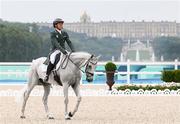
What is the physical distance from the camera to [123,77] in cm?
4091

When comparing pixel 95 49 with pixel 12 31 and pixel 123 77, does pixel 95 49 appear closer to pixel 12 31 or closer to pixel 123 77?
pixel 12 31

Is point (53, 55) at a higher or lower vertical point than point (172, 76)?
higher

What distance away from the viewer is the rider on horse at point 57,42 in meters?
14.9

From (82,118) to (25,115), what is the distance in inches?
63.5

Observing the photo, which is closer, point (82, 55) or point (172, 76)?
point (82, 55)

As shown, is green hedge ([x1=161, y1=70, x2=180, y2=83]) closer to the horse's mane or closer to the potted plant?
the potted plant

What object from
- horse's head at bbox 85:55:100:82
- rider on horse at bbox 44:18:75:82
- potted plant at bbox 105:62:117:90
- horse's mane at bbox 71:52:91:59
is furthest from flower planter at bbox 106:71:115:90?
horse's head at bbox 85:55:100:82

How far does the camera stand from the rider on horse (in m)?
14.9

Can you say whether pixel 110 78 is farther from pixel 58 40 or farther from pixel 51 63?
pixel 58 40

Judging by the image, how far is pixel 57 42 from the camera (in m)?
14.9

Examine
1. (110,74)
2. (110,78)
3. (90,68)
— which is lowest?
(110,78)

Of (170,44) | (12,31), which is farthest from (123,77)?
(170,44)

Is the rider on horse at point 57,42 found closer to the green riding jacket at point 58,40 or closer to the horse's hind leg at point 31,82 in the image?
the green riding jacket at point 58,40

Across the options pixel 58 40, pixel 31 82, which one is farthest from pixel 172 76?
pixel 58 40
